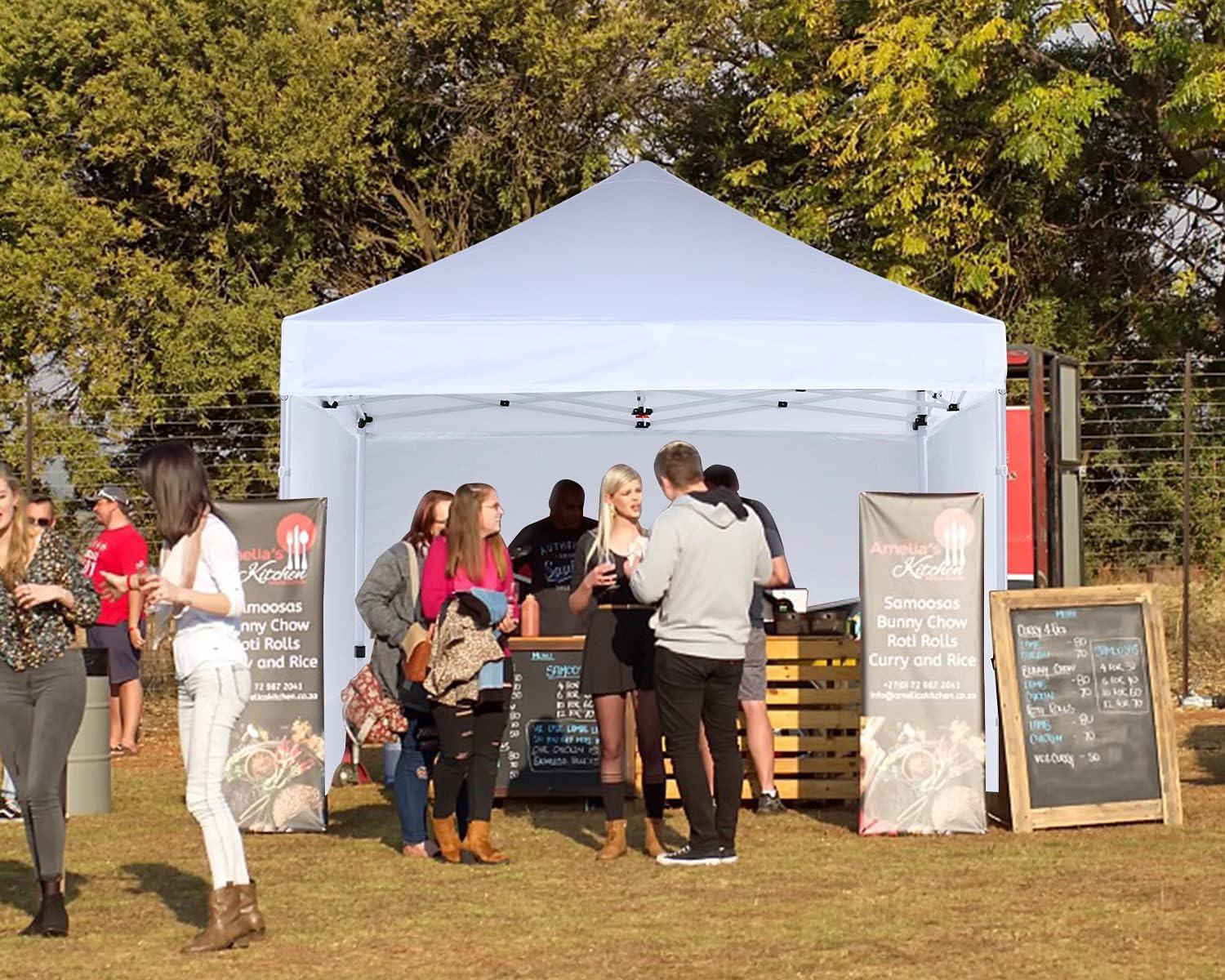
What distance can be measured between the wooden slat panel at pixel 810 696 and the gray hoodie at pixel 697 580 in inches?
96.9

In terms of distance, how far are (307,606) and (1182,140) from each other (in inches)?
436

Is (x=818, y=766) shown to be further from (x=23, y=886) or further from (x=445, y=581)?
(x=23, y=886)

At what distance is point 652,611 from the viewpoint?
8.67m

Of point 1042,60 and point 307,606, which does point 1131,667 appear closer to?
point 307,606

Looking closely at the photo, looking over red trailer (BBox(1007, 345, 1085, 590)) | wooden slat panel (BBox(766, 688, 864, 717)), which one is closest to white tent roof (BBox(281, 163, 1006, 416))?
red trailer (BBox(1007, 345, 1085, 590))

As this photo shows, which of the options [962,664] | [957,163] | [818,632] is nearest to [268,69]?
[957,163]

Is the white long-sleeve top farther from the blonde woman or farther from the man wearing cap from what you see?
the man wearing cap

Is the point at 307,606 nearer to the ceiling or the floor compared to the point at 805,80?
nearer to the floor

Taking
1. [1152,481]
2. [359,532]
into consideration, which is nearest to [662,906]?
[359,532]

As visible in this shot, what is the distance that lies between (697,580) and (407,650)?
4.33 feet

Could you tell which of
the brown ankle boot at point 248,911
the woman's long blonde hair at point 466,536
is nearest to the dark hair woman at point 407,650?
the woman's long blonde hair at point 466,536

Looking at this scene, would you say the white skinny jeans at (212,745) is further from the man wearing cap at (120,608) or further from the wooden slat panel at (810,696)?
the man wearing cap at (120,608)

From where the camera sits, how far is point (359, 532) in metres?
12.1

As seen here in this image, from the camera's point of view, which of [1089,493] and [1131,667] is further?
[1089,493]
